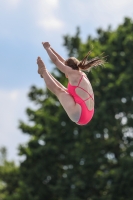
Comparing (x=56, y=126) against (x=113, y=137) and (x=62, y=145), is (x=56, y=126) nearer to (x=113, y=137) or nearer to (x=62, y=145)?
(x=62, y=145)

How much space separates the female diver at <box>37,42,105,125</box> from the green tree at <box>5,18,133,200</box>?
49.5ft

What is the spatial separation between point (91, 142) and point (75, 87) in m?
17.0

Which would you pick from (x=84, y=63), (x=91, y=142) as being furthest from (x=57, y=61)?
(x=91, y=142)

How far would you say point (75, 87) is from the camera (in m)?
9.15

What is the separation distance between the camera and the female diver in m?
9.13

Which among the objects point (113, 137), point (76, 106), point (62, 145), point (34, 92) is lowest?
point (76, 106)

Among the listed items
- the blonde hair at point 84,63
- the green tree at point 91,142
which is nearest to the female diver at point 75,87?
the blonde hair at point 84,63

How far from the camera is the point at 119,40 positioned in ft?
92.9

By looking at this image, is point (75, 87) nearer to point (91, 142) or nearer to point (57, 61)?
point (57, 61)

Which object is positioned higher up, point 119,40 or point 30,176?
point 119,40

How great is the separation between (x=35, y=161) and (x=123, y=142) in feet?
15.7

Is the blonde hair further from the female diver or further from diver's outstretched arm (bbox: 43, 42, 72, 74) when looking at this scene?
diver's outstretched arm (bbox: 43, 42, 72, 74)

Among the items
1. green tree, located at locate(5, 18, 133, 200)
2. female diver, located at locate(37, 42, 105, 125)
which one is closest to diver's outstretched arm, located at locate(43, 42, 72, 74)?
female diver, located at locate(37, 42, 105, 125)

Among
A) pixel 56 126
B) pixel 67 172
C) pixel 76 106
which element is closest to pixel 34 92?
pixel 56 126
